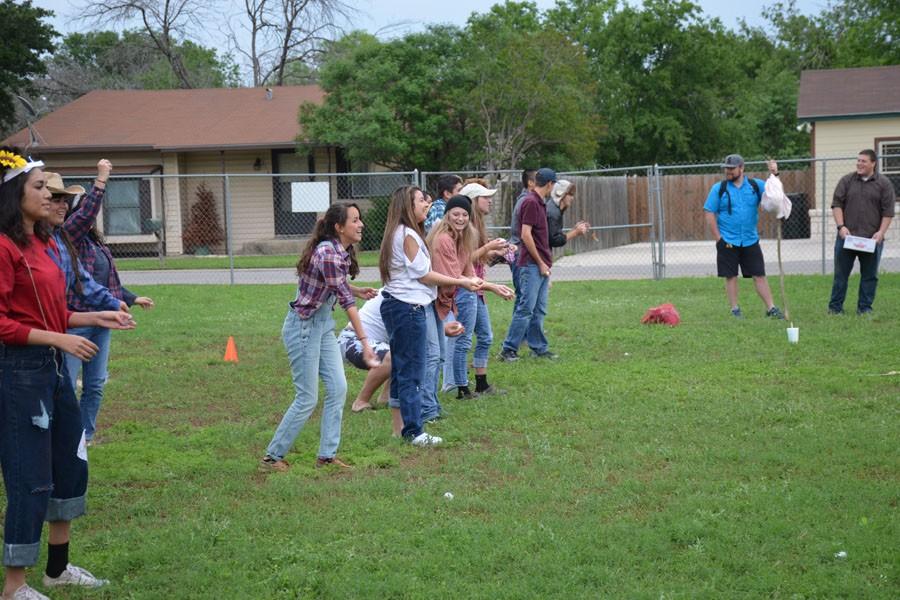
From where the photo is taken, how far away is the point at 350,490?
629cm

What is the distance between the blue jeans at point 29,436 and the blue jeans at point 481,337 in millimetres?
4936

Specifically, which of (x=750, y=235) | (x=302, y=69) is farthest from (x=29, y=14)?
(x=750, y=235)

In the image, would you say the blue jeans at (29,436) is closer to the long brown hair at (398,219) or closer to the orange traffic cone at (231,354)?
the long brown hair at (398,219)

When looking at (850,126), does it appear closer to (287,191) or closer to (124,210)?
(287,191)

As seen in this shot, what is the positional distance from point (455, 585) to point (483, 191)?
5158 millimetres

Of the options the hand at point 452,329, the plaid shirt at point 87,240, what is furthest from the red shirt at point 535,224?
the plaid shirt at point 87,240

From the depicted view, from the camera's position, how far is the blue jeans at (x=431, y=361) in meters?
7.66

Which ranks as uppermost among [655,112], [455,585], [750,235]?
[655,112]

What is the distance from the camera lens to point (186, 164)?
102 ft

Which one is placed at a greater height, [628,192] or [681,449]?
[628,192]

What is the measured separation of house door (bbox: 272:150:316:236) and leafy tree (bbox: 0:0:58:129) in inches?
303

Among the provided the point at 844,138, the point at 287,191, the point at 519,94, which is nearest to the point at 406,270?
the point at 519,94

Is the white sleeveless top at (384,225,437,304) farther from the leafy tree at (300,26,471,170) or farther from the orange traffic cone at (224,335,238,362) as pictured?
the leafy tree at (300,26,471,170)

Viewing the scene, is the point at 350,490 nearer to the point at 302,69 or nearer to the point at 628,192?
the point at 628,192
